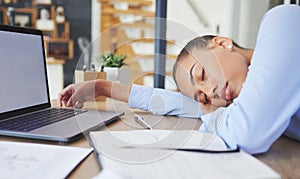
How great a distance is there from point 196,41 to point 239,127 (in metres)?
0.38

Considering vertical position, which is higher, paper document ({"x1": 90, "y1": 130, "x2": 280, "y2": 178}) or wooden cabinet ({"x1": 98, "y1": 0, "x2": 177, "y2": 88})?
wooden cabinet ({"x1": 98, "y1": 0, "x2": 177, "y2": 88})

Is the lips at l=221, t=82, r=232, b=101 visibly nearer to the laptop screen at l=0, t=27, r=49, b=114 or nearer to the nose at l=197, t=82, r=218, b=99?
the nose at l=197, t=82, r=218, b=99

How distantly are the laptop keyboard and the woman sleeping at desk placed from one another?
121mm

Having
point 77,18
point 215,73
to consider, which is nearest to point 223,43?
point 215,73

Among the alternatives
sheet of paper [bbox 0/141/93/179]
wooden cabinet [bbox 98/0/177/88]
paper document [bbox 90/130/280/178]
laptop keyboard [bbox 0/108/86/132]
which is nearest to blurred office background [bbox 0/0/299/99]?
wooden cabinet [bbox 98/0/177/88]

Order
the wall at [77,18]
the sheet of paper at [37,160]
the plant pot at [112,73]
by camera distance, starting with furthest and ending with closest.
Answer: the wall at [77,18], the plant pot at [112,73], the sheet of paper at [37,160]

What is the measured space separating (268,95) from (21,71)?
2.14 ft

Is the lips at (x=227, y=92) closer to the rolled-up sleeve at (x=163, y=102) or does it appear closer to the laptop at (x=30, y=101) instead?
the rolled-up sleeve at (x=163, y=102)

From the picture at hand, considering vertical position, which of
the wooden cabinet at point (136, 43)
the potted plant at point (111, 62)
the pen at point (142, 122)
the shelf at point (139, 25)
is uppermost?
the shelf at point (139, 25)

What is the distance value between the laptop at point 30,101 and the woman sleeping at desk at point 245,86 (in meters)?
0.11

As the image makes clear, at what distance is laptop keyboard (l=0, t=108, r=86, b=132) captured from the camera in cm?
68

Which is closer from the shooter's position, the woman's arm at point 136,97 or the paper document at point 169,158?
the paper document at point 169,158

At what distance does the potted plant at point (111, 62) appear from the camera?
4.03ft

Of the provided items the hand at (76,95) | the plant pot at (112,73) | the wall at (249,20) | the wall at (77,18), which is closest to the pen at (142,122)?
the hand at (76,95)
